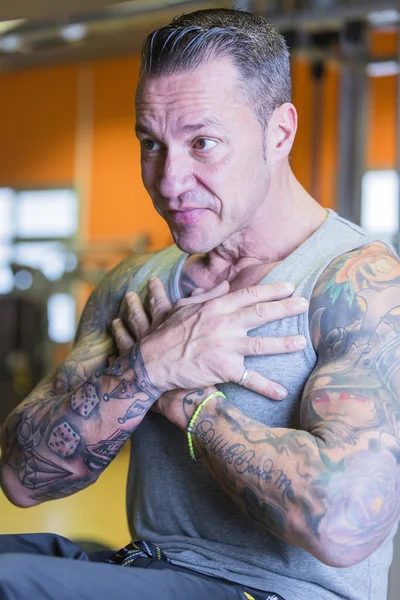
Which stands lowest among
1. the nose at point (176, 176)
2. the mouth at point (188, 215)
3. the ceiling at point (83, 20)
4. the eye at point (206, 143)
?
the mouth at point (188, 215)

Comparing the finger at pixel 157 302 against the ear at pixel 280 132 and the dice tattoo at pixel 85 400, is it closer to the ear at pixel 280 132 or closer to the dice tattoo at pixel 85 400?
the dice tattoo at pixel 85 400

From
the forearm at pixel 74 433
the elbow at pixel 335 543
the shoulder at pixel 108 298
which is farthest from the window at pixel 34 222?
the elbow at pixel 335 543

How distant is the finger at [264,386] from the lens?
51.2 inches

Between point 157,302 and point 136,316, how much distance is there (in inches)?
2.0

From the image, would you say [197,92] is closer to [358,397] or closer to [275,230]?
[275,230]

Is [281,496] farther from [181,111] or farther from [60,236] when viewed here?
[60,236]

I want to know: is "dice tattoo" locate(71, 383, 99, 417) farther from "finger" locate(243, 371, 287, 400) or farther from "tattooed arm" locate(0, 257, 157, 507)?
"finger" locate(243, 371, 287, 400)

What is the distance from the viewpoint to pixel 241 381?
4.29 feet

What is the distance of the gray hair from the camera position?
134cm

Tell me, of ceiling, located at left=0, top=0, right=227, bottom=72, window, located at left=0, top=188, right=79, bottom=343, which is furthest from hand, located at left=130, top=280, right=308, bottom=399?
window, located at left=0, top=188, right=79, bottom=343

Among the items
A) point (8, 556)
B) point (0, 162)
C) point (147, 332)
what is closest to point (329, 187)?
point (0, 162)

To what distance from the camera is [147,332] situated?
1460 mm

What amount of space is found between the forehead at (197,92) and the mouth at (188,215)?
153mm

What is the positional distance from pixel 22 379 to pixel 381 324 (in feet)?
17.5
